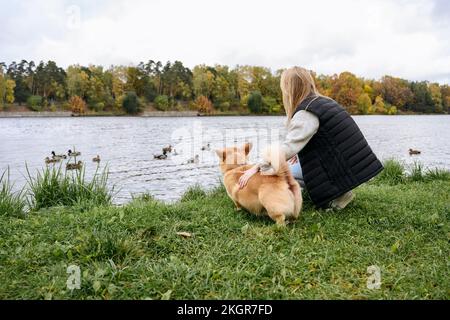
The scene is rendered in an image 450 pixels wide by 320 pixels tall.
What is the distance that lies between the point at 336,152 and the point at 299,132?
520 mm

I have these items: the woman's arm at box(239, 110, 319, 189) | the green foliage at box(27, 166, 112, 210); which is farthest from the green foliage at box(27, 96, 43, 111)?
the woman's arm at box(239, 110, 319, 189)

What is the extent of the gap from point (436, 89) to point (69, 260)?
9954 centimetres

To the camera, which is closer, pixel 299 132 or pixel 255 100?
pixel 299 132

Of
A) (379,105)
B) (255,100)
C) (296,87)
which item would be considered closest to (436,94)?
(379,105)

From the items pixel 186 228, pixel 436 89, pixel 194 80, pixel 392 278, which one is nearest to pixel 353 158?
pixel 392 278

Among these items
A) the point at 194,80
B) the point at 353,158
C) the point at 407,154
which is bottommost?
the point at 407,154

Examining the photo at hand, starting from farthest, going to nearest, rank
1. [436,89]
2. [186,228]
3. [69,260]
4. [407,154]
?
1. [436,89]
2. [407,154]
3. [186,228]
4. [69,260]

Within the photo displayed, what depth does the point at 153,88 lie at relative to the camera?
48.0m

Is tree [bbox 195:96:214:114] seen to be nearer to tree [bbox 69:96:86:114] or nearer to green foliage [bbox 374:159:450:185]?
tree [bbox 69:96:86:114]

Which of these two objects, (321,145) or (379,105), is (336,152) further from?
Answer: (379,105)

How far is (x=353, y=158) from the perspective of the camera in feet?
13.6
